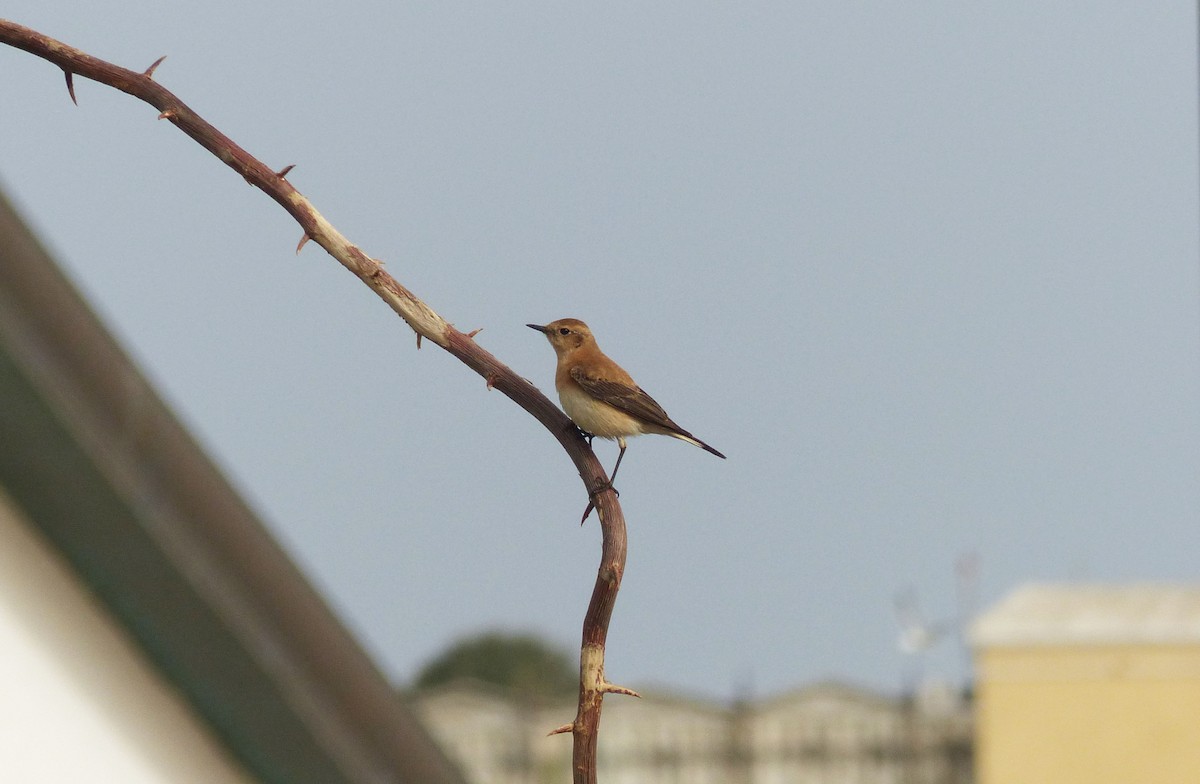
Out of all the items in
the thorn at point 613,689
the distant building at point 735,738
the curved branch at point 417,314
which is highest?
the distant building at point 735,738

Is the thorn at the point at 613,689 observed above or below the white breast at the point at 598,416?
below

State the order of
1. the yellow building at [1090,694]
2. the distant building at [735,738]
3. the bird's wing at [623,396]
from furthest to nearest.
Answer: the distant building at [735,738], the yellow building at [1090,694], the bird's wing at [623,396]

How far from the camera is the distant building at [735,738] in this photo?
56.6 ft

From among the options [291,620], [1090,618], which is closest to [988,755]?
[1090,618]

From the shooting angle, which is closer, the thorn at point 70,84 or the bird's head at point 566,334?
the thorn at point 70,84

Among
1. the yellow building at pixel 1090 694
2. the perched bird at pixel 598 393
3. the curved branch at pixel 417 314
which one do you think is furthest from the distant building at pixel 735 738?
the curved branch at pixel 417 314

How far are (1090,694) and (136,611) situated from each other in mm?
13466

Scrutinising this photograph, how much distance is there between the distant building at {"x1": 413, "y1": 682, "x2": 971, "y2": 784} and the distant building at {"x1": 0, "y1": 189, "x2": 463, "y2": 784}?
48.9 feet

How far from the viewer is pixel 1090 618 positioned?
14391 mm

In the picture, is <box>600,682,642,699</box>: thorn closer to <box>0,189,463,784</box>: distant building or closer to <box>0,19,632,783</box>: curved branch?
<box>0,19,632,783</box>: curved branch

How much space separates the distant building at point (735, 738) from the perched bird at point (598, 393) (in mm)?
12469

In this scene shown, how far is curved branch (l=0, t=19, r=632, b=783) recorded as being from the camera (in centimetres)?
143

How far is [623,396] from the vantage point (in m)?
4.76

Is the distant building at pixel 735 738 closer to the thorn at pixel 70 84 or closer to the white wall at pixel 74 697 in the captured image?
the white wall at pixel 74 697
